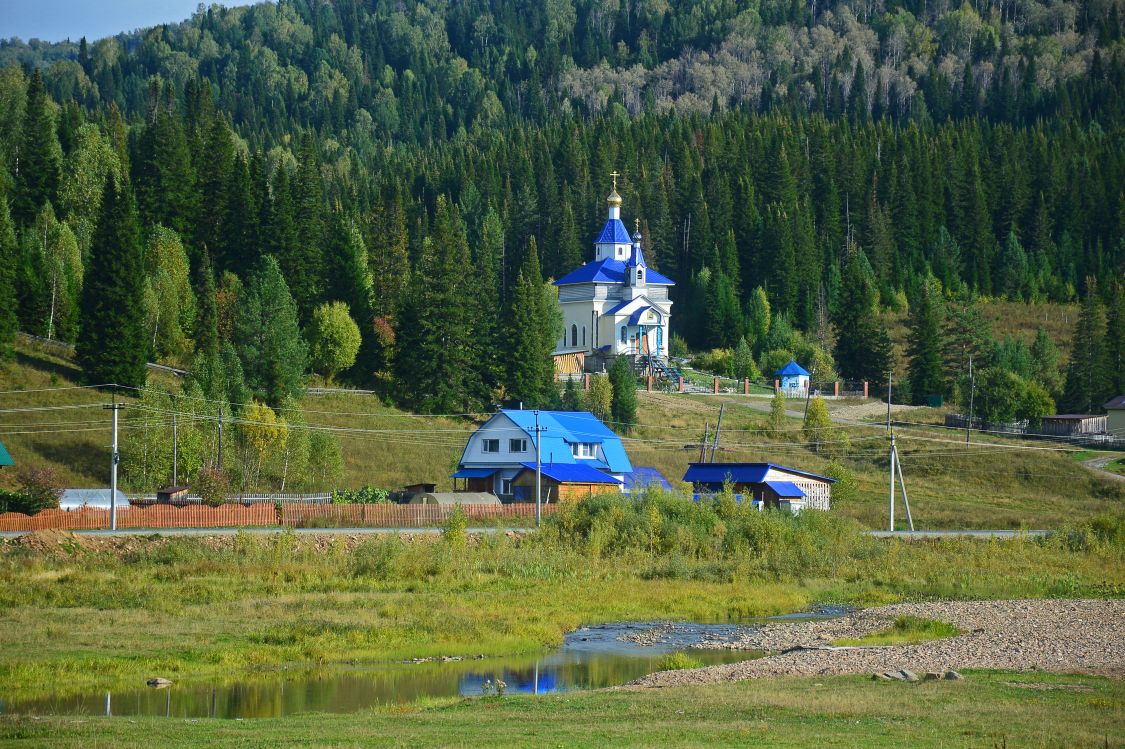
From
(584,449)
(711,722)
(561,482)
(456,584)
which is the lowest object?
(711,722)

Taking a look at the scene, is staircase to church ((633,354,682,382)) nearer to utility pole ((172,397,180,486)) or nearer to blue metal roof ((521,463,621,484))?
blue metal roof ((521,463,621,484))

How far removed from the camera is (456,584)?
4225 cm

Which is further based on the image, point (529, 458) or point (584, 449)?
point (584, 449)

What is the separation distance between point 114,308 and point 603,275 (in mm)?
48046

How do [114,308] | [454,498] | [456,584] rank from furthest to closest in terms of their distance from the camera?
1. [114,308]
2. [454,498]
3. [456,584]

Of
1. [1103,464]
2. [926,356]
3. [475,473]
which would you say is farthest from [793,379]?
[475,473]

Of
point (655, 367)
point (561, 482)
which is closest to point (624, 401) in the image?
point (655, 367)

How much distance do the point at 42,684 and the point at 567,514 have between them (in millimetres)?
28626

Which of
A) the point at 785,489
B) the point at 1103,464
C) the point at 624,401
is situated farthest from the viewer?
the point at 624,401

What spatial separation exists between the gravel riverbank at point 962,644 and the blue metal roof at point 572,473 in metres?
25.0

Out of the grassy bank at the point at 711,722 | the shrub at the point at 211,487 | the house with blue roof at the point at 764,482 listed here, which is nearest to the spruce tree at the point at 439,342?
the house with blue roof at the point at 764,482

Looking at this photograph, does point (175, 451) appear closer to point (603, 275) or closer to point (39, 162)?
point (39, 162)

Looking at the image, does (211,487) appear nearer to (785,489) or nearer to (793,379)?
(785,489)

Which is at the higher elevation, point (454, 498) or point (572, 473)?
point (572, 473)
